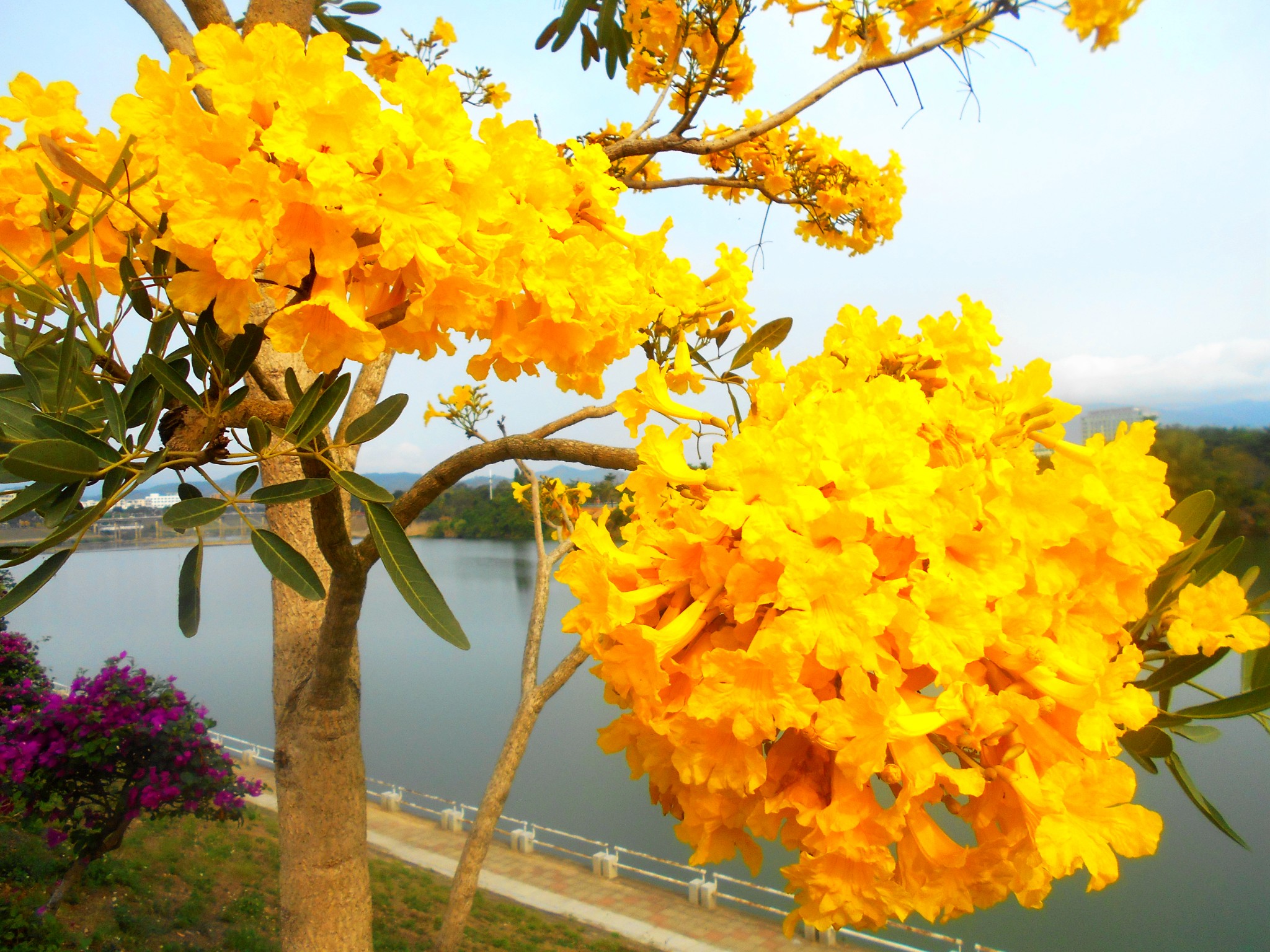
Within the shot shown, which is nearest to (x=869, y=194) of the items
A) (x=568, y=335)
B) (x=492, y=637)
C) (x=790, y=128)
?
(x=790, y=128)

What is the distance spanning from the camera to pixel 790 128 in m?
2.89

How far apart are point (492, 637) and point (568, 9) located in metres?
11.4

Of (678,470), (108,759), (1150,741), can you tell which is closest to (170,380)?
(678,470)

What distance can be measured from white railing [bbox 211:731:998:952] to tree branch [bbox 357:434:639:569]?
21.4 feet

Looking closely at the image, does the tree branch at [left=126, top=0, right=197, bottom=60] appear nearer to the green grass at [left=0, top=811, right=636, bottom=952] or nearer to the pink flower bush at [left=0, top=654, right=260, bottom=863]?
the pink flower bush at [left=0, top=654, right=260, bottom=863]

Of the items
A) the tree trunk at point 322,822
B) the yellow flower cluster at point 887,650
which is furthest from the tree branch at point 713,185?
the yellow flower cluster at point 887,650

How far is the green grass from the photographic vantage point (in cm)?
409

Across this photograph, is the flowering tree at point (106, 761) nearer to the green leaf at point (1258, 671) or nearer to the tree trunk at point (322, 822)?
the tree trunk at point (322, 822)

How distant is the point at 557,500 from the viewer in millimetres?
3008

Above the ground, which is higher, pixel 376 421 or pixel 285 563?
pixel 376 421

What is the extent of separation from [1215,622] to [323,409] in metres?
0.99

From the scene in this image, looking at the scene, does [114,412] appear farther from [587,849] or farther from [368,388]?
[587,849]

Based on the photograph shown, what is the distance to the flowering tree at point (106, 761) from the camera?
4.14 metres

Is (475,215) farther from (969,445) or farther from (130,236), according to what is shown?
(969,445)
